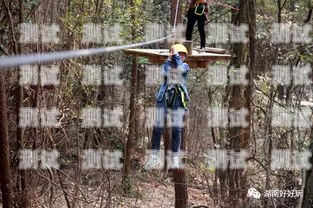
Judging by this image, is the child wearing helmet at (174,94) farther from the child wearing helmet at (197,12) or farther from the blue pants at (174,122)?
the child wearing helmet at (197,12)

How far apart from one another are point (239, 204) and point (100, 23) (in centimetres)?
372

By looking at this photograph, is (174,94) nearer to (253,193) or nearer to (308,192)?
(253,193)

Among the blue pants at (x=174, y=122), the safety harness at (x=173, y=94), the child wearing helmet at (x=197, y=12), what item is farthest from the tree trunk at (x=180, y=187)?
the child wearing helmet at (x=197, y=12)

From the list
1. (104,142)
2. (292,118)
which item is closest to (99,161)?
(104,142)

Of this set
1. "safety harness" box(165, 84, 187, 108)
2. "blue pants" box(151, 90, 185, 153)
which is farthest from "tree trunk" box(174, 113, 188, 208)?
"safety harness" box(165, 84, 187, 108)

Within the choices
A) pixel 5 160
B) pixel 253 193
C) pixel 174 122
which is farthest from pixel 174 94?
pixel 253 193

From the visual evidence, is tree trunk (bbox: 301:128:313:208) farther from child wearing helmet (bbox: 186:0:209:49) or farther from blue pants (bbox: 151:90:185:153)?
child wearing helmet (bbox: 186:0:209:49)

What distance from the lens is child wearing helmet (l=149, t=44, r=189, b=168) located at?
450cm

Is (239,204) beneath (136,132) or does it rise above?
beneath

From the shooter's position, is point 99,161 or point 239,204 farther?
point 99,161

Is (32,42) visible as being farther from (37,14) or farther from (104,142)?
(104,142)

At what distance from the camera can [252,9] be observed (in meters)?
6.57

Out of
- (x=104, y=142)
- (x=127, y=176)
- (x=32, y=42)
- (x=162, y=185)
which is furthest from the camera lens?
(x=162, y=185)

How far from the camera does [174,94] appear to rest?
16.0 ft
